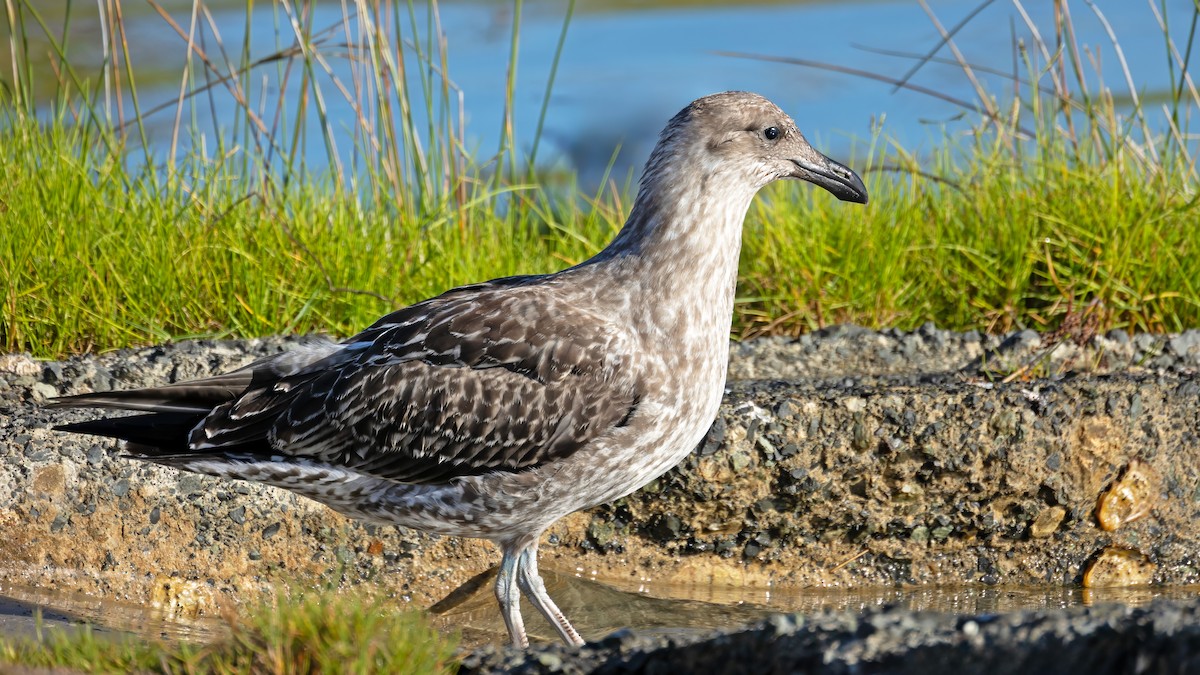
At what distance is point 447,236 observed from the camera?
6.32 m

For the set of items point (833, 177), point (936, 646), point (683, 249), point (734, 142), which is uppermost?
point (734, 142)

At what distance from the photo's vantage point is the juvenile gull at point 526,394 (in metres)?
3.99

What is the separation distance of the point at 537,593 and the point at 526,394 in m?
0.65

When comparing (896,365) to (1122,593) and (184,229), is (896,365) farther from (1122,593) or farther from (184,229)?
(184,229)

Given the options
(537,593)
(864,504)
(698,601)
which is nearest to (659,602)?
(698,601)

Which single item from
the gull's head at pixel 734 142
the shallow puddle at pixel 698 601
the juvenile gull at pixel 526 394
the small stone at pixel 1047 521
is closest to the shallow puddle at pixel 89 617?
the juvenile gull at pixel 526 394

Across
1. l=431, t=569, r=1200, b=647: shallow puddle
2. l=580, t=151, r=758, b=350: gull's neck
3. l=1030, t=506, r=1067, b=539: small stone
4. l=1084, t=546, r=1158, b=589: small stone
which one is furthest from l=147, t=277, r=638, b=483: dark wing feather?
l=1084, t=546, r=1158, b=589: small stone

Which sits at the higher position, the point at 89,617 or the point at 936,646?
the point at 936,646

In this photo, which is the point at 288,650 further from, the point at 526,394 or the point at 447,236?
the point at 447,236

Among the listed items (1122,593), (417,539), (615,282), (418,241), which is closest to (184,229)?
(418,241)

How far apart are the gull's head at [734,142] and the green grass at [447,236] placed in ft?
5.63

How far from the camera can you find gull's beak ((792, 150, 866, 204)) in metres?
4.40

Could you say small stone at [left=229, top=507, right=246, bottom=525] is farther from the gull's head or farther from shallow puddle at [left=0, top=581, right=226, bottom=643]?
the gull's head

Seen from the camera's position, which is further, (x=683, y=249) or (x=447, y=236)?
(x=447, y=236)
